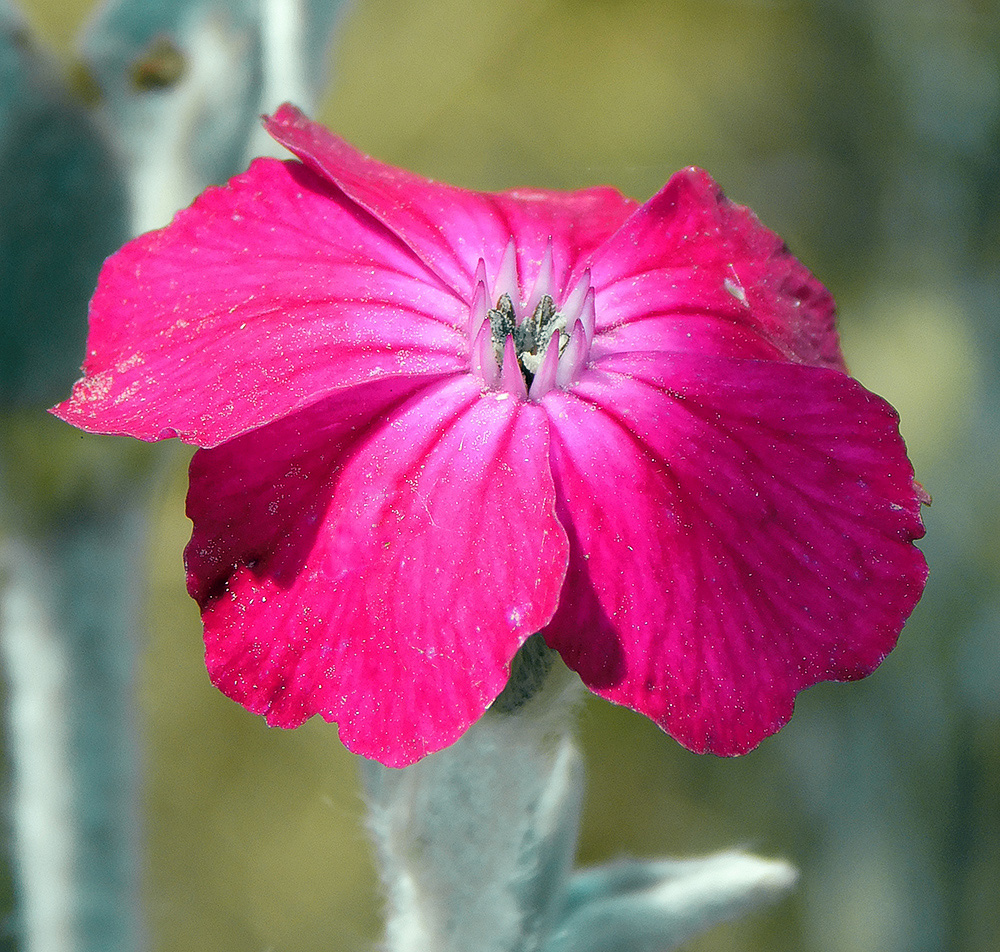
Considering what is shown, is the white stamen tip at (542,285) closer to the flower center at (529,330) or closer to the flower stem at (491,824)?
the flower center at (529,330)

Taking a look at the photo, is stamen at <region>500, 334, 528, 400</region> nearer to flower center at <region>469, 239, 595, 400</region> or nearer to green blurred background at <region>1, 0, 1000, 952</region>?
flower center at <region>469, 239, 595, 400</region>

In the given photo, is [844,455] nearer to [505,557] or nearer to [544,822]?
[505,557]

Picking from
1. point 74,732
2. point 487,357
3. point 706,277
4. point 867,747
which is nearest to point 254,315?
point 487,357

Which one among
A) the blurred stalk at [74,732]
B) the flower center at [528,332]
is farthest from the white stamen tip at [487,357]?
the blurred stalk at [74,732]

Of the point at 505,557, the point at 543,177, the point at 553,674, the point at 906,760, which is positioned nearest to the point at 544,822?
the point at 553,674

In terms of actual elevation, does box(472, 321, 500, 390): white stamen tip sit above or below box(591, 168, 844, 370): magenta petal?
below

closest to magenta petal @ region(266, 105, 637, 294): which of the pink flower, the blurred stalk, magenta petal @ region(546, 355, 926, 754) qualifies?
the pink flower

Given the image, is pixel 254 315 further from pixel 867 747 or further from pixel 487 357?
pixel 867 747
